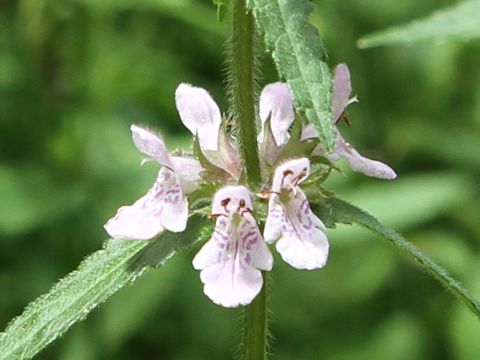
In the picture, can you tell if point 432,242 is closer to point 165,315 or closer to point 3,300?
point 165,315

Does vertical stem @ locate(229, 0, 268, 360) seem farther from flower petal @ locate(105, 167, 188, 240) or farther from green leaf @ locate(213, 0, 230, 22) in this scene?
flower petal @ locate(105, 167, 188, 240)

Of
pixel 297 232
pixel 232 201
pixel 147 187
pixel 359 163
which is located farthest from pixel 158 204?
pixel 147 187

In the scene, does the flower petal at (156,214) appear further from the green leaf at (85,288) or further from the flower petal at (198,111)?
the flower petal at (198,111)

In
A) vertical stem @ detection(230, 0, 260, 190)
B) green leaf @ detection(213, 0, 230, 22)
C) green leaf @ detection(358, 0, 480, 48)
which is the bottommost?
green leaf @ detection(358, 0, 480, 48)

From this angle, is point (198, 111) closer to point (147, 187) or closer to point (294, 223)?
point (294, 223)

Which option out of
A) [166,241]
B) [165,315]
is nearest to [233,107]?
[166,241]

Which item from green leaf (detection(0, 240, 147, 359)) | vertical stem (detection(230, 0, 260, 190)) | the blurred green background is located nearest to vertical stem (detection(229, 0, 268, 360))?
vertical stem (detection(230, 0, 260, 190))

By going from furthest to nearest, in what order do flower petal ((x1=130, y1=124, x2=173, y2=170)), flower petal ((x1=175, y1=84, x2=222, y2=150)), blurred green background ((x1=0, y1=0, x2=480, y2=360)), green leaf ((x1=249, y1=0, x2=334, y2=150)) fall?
blurred green background ((x1=0, y1=0, x2=480, y2=360)), flower petal ((x1=175, y1=84, x2=222, y2=150)), flower petal ((x1=130, y1=124, x2=173, y2=170)), green leaf ((x1=249, y1=0, x2=334, y2=150))
